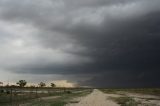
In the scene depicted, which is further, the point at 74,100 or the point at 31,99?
the point at 31,99

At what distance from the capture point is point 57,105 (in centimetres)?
5131

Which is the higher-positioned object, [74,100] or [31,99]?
[31,99]
